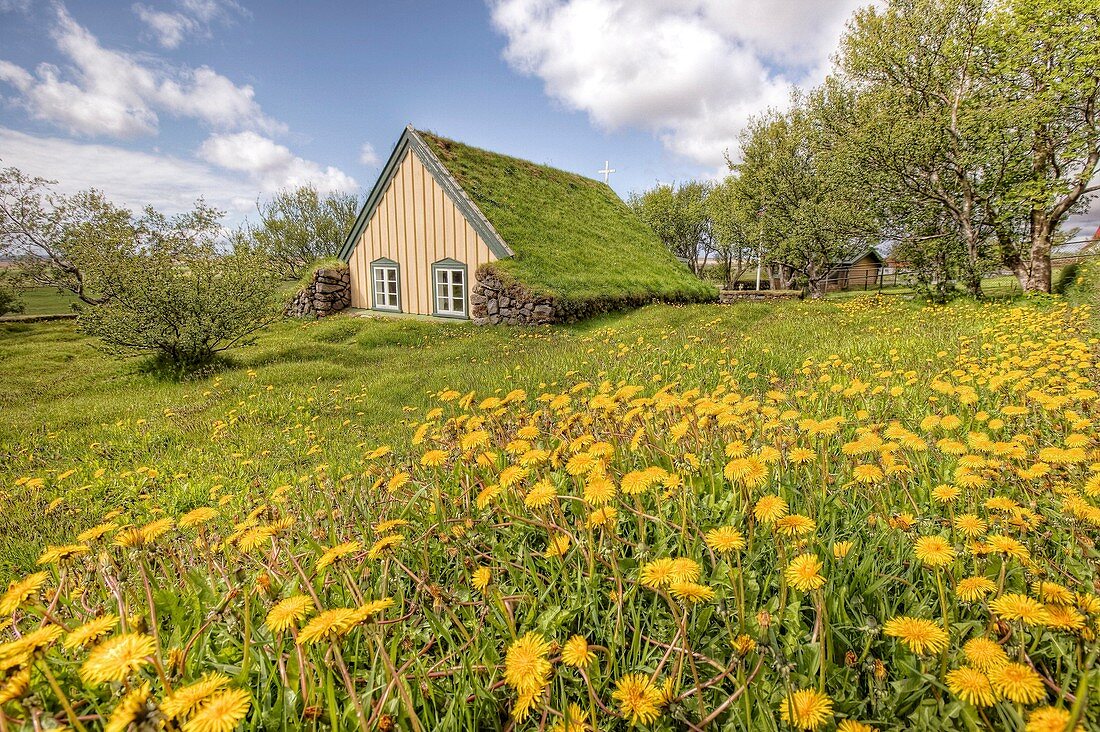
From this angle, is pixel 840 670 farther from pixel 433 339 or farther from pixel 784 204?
pixel 784 204

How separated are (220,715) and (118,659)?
0.29 meters

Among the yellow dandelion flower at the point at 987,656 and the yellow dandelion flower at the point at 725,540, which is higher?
the yellow dandelion flower at the point at 725,540

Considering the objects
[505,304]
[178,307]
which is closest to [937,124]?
[505,304]

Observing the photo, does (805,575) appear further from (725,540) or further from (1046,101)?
(1046,101)

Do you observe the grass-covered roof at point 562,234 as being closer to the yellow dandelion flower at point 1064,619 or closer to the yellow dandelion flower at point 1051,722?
the yellow dandelion flower at point 1064,619

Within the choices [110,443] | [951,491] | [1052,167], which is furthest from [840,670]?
[1052,167]

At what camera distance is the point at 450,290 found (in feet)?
53.7

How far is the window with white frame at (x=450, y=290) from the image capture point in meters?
16.1

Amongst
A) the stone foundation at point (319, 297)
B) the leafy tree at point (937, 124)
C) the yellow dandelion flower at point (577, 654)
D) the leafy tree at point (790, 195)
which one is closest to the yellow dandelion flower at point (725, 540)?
the yellow dandelion flower at point (577, 654)

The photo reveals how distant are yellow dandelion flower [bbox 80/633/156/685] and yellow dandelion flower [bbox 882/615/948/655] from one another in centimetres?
155

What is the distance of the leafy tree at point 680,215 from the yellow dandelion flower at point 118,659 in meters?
46.1

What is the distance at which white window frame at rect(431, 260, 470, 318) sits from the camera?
1592cm

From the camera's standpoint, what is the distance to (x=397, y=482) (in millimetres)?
2092

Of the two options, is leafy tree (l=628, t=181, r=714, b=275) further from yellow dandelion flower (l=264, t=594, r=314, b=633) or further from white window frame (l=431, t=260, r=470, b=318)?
yellow dandelion flower (l=264, t=594, r=314, b=633)
